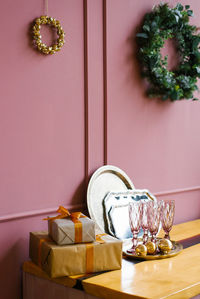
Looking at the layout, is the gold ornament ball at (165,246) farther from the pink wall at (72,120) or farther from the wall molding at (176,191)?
the wall molding at (176,191)

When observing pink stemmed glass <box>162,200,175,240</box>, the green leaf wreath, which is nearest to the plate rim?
pink stemmed glass <box>162,200,175,240</box>

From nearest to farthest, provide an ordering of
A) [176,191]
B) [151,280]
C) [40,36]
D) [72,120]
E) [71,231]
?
1. [151,280]
2. [71,231]
3. [40,36]
4. [72,120]
5. [176,191]

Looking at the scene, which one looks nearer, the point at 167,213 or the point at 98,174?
the point at 167,213

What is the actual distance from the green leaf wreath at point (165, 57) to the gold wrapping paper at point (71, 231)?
1.25 metres

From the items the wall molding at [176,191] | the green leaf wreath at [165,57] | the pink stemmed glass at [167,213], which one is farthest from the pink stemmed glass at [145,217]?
the green leaf wreath at [165,57]

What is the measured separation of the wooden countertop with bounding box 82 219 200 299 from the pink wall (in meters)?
0.57

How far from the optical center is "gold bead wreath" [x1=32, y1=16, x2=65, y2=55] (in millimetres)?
2088

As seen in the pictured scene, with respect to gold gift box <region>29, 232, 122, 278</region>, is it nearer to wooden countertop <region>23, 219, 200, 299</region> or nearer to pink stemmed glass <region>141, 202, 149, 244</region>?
wooden countertop <region>23, 219, 200, 299</region>

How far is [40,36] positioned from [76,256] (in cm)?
116

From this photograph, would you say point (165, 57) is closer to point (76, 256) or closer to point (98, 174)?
point (98, 174)

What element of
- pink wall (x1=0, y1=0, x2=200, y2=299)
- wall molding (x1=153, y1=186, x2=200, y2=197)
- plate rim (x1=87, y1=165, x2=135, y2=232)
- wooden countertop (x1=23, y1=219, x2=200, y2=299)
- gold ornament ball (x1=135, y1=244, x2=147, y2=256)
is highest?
pink wall (x1=0, y1=0, x2=200, y2=299)

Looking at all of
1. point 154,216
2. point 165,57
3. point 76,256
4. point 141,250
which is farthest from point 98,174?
point 165,57

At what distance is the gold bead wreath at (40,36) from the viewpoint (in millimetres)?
2088

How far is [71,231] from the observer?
1.79 metres
